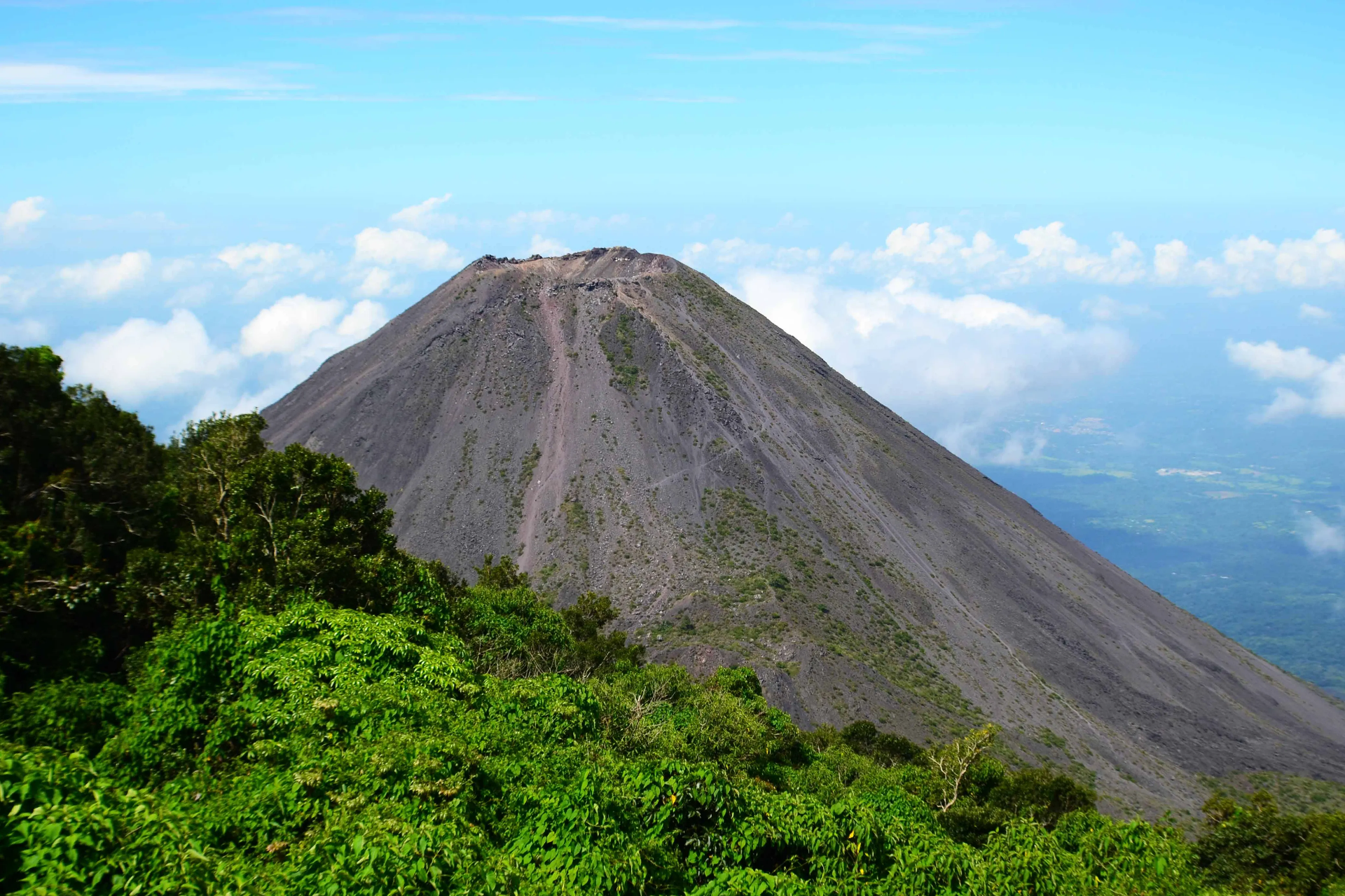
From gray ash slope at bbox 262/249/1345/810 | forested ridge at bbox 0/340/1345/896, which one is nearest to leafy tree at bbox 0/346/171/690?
forested ridge at bbox 0/340/1345/896

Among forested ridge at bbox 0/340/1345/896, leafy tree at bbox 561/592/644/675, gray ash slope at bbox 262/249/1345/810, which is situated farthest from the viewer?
gray ash slope at bbox 262/249/1345/810

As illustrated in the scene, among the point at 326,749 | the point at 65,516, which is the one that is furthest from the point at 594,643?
the point at 326,749

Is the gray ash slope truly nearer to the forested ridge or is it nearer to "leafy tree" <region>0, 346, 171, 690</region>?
the forested ridge

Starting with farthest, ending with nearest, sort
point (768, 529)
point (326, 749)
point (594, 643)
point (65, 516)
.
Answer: point (768, 529), point (594, 643), point (65, 516), point (326, 749)

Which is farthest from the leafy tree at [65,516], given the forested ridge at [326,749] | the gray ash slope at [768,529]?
the gray ash slope at [768,529]

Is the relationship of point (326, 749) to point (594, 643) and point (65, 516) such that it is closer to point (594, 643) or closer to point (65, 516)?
point (65, 516)

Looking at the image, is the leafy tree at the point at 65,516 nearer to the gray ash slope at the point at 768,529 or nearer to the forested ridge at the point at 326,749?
the forested ridge at the point at 326,749

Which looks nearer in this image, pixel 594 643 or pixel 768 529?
pixel 594 643

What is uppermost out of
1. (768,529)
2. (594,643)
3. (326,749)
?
(768,529)

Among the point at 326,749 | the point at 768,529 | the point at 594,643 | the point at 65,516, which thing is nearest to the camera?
the point at 326,749
